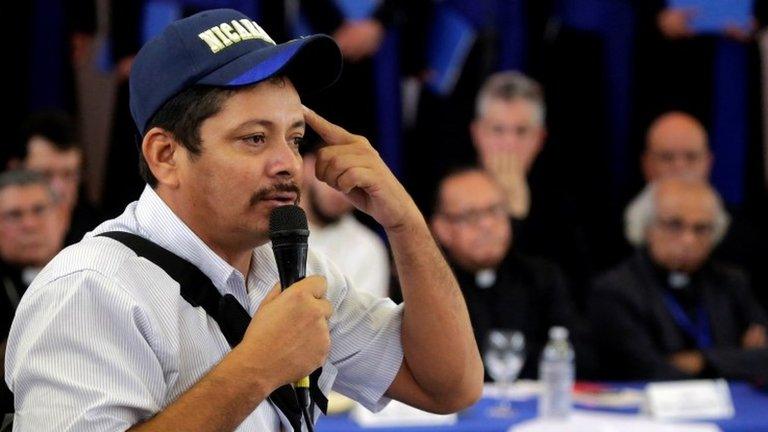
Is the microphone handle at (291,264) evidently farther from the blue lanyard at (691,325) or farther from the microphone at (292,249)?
the blue lanyard at (691,325)

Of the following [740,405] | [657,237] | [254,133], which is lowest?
[740,405]

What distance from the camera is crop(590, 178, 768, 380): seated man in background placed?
423 cm

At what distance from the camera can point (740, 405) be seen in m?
3.59

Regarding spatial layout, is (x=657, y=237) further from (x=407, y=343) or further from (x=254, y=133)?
(x=254, y=133)

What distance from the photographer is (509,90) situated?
531 centimetres

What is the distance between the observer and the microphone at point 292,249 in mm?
1551

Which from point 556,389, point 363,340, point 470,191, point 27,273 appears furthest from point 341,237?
point 363,340

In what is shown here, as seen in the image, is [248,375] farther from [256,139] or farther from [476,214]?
[476,214]

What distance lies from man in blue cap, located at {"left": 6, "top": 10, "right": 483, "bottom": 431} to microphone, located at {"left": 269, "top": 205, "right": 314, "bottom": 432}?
29 millimetres

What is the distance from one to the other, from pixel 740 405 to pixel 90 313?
8.29ft

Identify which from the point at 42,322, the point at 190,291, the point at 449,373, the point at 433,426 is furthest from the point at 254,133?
the point at 433,426

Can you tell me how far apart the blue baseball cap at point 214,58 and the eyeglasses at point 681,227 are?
3.07m

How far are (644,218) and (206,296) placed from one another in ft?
10.7

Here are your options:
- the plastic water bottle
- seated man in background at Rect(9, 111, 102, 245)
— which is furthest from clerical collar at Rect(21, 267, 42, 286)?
the plastic water bottle
